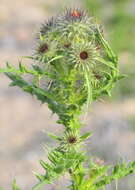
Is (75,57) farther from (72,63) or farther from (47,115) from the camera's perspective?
(47,115)

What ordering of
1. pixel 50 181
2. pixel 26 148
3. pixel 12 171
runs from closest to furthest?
pixel 50 181 < pixel 12 171 < pixel 26 148

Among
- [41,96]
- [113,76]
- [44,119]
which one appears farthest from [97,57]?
[44,119]

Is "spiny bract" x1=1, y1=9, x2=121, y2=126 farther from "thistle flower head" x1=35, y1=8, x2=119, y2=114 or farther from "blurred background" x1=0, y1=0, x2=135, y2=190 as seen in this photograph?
"blurred background" x1=0, y1=0, x2=135, y2=190

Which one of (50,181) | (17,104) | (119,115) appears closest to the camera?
(50,181)

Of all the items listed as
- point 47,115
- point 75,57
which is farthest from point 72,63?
point 47,115

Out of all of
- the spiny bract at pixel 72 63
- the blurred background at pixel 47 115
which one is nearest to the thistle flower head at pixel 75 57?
the spiny bract at pixel 72 63

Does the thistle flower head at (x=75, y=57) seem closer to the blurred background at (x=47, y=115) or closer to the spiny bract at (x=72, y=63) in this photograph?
the spiny bract at (x=72, y=63)

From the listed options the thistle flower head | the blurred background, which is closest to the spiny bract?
the thistle flower head

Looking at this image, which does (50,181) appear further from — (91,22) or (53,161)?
(91,22)
